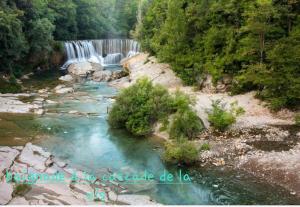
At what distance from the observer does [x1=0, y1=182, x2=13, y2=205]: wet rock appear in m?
10.7

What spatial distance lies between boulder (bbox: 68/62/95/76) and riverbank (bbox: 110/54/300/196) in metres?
17.3

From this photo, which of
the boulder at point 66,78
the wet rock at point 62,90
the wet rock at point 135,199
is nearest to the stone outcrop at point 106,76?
the boulder at point 66,78

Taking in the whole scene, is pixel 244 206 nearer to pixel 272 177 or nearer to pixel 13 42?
pixel 272 177

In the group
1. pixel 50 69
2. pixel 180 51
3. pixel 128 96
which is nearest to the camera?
pixel 128 96

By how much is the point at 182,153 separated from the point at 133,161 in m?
2.17

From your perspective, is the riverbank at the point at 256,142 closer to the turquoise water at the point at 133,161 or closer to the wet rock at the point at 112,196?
the turquoise water at the point at 133,161

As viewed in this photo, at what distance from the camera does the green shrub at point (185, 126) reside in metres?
17.7

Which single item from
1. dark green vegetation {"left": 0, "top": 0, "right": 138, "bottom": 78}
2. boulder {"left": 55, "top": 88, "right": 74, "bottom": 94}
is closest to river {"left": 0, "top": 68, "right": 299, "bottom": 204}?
boulder {"left": 55, "top": 88, "right": 74, "bottom": 94}

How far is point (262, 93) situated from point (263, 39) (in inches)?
116

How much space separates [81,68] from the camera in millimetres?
38469

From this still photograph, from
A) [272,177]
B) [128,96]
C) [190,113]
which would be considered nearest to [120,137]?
[128,96]

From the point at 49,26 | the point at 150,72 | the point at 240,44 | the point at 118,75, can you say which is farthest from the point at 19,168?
the point at 49,26

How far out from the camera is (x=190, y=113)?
17875mm

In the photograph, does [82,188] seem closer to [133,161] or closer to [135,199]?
[135,199]
